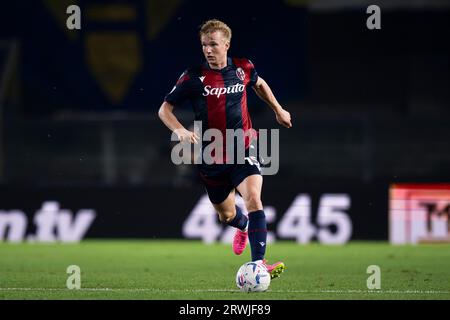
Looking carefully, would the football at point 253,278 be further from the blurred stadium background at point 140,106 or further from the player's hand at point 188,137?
the blurred stadium background at point 140,106

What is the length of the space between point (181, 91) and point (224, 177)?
2.73 feet

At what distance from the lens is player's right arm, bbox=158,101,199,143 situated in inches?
335

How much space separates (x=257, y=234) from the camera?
8.72m

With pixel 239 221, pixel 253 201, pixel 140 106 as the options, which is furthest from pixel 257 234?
pixel 140 106

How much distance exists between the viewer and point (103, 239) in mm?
15586

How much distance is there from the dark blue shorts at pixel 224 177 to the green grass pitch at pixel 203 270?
2.51 feet

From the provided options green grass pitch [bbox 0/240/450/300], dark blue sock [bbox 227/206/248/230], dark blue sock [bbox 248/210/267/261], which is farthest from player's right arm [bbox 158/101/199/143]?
dark blue sock [bbox 227/206/248/230]

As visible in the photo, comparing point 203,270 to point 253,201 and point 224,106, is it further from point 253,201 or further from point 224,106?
point 224,106

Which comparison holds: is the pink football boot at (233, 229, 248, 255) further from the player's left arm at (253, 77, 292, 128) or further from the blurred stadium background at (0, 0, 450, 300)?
the blurred stadium background at (0, 0, 450, 300)

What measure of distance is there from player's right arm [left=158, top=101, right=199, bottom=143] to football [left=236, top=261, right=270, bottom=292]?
1.07 meters

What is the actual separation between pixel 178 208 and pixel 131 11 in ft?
9.26
